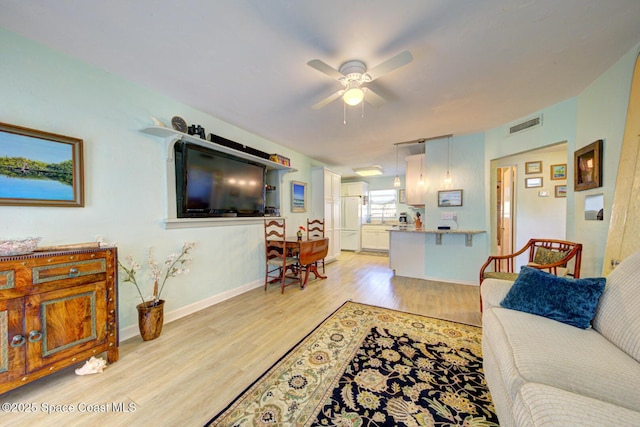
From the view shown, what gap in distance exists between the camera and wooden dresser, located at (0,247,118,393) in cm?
125

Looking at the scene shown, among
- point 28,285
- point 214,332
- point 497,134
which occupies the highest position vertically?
point 497,134

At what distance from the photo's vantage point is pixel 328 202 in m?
5.01

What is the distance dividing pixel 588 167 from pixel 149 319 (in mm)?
4318

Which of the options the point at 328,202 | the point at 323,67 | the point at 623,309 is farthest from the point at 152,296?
the point at 328,202

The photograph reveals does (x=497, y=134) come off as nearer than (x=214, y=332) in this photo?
No

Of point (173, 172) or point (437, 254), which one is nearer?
point (173, 172)

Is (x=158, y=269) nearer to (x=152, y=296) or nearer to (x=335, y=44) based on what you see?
(x=152, y=296)

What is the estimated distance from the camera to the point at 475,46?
5.31 ft

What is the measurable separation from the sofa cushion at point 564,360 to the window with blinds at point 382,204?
588 cm

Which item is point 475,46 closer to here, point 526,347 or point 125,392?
point 526,347

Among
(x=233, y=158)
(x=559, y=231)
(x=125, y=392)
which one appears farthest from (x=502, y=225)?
(x=125, y=392)

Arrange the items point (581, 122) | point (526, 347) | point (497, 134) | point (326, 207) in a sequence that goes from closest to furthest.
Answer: point (526, 347)
point (581, 122)
point (497, 134)
point (326, 207)

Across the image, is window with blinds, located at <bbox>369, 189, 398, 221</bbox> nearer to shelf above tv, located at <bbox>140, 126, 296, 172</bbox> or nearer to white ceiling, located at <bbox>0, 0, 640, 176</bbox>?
white ceiling, located at <bbox>0, 0, 640, 176</bbox>

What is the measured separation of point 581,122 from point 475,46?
1.72m
